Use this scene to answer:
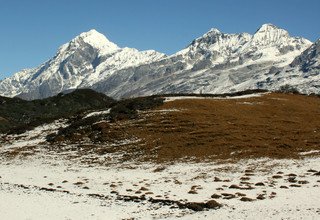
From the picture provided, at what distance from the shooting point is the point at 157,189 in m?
48.7

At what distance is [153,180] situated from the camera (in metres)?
53.8

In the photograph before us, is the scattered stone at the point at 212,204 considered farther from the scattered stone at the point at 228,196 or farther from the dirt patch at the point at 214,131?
the dirt patch at the point at 214,131

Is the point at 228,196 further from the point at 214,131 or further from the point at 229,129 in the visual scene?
the point at 229,129

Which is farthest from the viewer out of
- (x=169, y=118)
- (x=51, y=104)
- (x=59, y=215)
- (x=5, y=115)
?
(x=51, y=104)

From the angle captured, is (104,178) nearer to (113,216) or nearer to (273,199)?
(113,216)

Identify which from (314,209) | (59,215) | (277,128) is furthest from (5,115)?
(314,209)

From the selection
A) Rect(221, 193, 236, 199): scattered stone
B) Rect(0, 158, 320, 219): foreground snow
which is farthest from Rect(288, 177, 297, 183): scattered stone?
Rect(221, 193, 236, 199): scattered stone

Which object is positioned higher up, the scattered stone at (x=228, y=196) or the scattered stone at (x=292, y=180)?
the scattered stone at (x=292, y=180)

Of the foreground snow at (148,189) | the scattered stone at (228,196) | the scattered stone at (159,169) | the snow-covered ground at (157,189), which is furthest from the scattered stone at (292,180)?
the scattered stone at (159,169)

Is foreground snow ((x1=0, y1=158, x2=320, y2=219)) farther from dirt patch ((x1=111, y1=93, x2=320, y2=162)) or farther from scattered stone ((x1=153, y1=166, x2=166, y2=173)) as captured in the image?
dirt patch ((x1=111, y1=93, x2=320, y2=162))

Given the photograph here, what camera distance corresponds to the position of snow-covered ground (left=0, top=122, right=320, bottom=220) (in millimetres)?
39031

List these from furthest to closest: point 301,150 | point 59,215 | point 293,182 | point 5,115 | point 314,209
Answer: point 5,115 → point 301,150 → point 293,182 → point 59,215 → point 314,209

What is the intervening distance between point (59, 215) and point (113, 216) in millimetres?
4680

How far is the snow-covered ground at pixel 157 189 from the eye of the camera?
39031 millimetres
